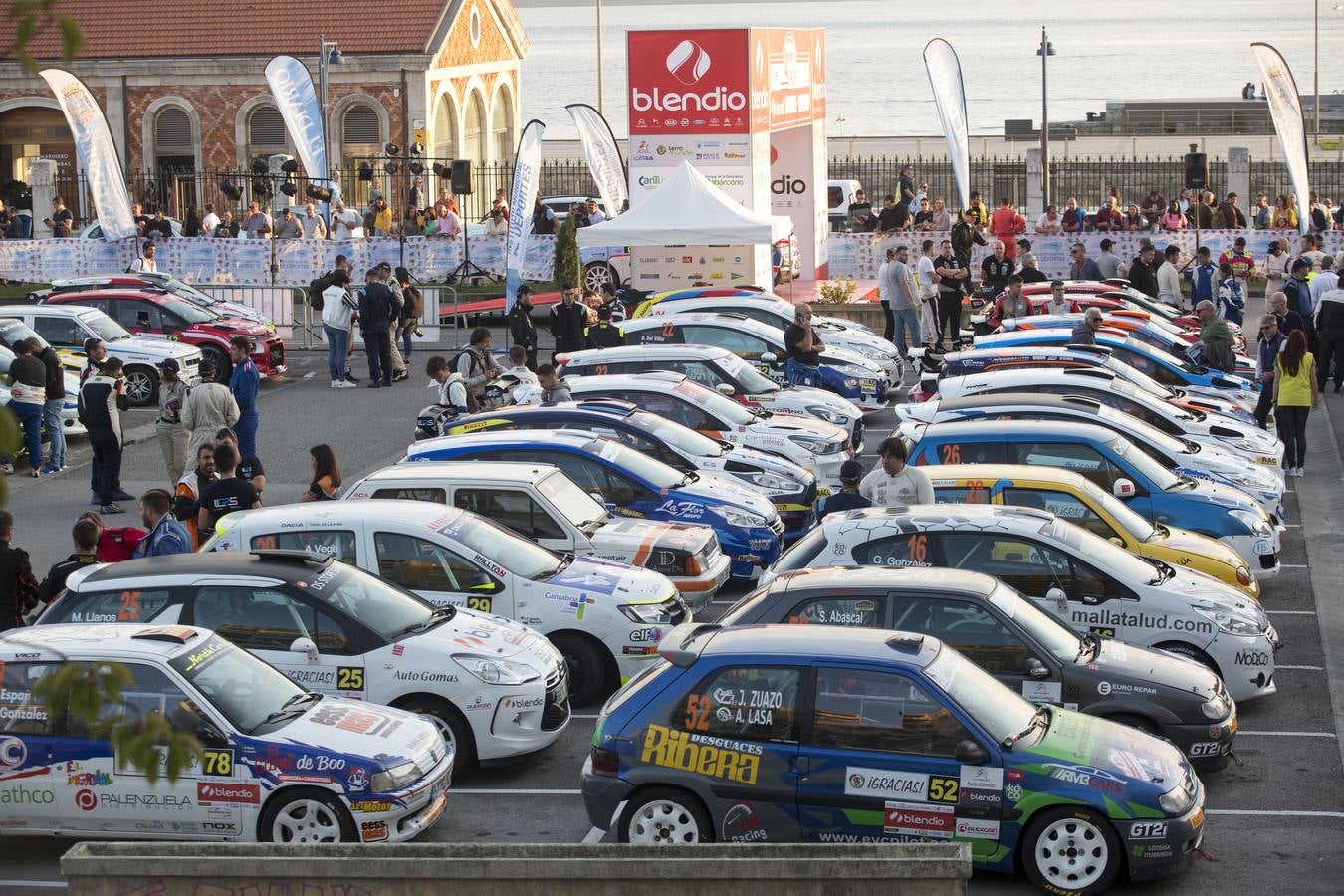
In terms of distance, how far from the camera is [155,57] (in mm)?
48625

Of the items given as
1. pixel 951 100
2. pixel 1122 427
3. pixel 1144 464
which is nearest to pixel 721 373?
pixel 1122 427

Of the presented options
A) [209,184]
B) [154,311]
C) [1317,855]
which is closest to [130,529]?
[1317,855]

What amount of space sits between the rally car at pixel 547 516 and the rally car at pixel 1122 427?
2.68 m

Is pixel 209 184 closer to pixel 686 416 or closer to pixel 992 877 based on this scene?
pixel 686 416

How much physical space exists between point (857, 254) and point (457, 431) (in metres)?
19.3

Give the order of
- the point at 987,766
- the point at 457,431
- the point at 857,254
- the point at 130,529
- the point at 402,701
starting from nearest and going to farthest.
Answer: the point at 987,766
the point at 402,701
the point at 130,529
the point at 457,431
the point at 857,254

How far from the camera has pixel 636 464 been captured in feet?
49.3

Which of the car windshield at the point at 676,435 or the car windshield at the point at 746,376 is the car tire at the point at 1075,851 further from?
the car windshield at the point at 746,376

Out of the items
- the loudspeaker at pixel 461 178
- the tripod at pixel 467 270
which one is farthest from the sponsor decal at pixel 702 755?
the loudspeaker at pixel 461 178

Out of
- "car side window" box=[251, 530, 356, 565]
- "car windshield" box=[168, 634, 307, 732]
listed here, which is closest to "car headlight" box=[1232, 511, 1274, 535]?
"car side window" box=[251, 530, 356, 565]

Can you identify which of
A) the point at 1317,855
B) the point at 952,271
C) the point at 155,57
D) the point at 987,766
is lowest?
the point at 1317,855

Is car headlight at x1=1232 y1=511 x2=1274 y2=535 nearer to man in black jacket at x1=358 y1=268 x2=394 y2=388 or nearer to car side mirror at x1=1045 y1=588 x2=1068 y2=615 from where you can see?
car side mirror at x1=1045 y1=588 x2=1068 y2=615

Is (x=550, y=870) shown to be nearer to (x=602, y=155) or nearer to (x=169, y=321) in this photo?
(x=169, y=321)

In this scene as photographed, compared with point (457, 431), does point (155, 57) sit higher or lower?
higher
